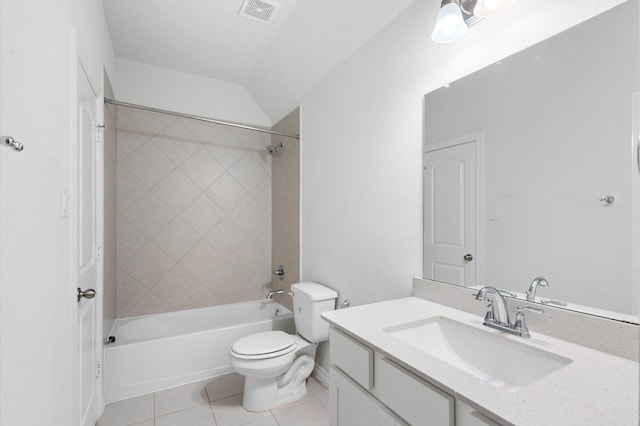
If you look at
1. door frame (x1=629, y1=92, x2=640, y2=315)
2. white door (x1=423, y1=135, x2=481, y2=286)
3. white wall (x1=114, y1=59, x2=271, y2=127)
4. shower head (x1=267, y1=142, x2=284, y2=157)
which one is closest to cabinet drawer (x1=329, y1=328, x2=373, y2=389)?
white door (x1=423, y1=135, x2=481, y2=286)

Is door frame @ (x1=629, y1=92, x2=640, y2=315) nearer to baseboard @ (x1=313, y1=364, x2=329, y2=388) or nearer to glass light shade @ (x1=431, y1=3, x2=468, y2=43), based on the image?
glass light shade @ (x1=431, y1=3, x2=468, y2=43)

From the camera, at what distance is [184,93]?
2.90 metres

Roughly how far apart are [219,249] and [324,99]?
1.82 meters

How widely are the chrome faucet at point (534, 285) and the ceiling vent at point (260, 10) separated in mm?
2137

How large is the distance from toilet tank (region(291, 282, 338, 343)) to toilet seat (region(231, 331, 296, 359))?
0.13 m

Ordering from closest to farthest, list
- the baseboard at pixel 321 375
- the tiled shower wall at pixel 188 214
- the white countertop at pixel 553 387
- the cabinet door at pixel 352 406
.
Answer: the white countertop at pixel 553 387 < the cabinet door at pixel 352 406 < the baseboard at pixel 321 375 < the tiled shower wall at pixel 188 214

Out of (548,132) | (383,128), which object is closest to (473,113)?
(548,132)

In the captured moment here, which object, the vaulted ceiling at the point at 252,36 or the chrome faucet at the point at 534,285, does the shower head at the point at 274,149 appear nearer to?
the vaulted ceiling at the point at 252,36

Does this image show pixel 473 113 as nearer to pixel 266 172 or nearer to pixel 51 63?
pixel 51 63

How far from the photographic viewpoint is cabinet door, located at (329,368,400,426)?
0.94m

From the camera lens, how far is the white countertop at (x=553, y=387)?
579mm

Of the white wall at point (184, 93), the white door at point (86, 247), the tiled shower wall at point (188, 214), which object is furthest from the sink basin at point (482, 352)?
the white wall at point (184, 93)

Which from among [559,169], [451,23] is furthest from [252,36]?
[559,169]

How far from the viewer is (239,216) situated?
3146 millimetres
